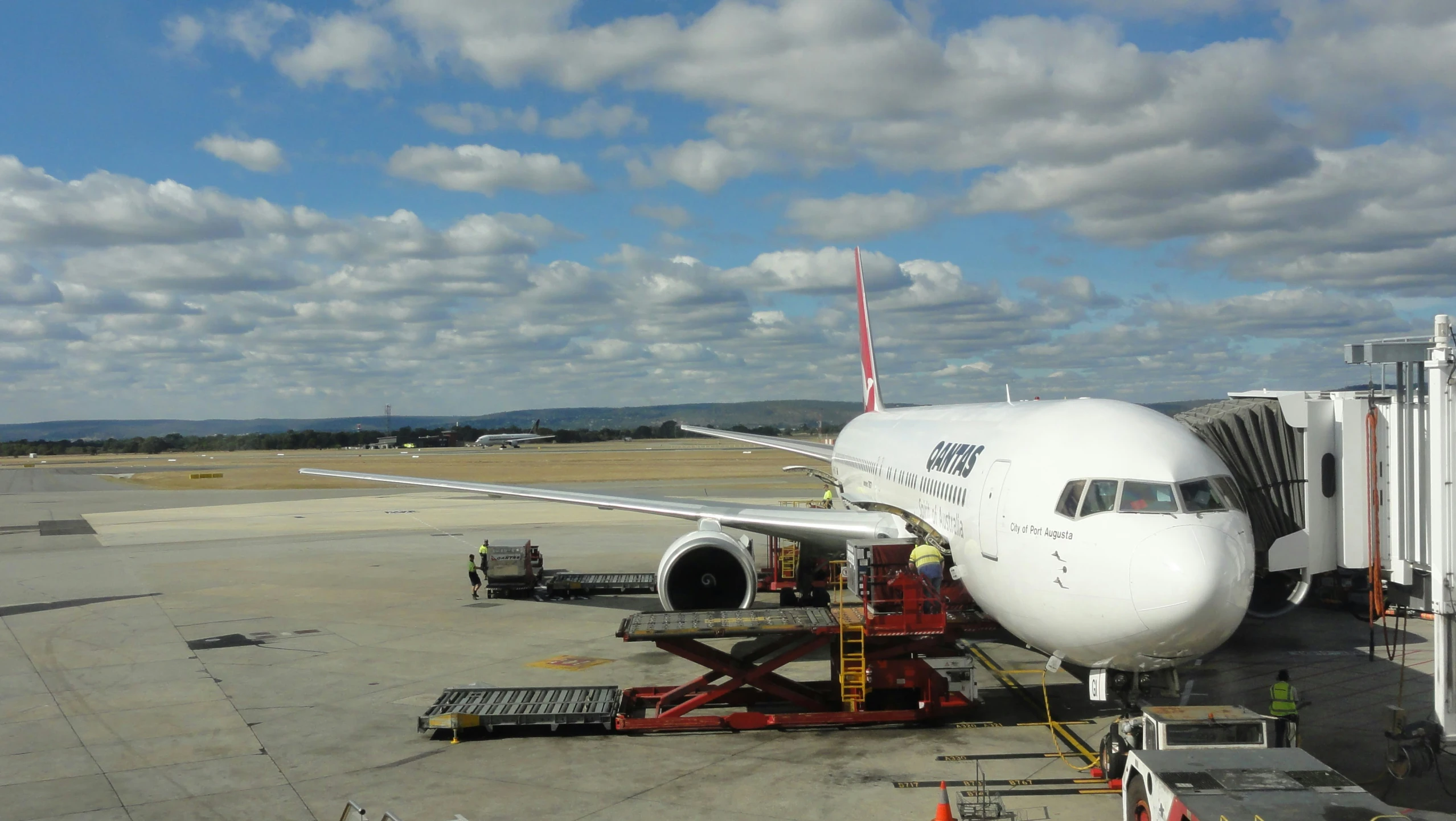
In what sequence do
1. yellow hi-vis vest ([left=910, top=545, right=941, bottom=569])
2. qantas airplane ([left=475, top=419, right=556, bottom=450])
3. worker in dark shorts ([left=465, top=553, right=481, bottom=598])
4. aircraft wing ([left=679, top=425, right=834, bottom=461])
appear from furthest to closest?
qantas airplane ([left=475, top=419, right=556, bottom=450]), aircraft wing ([left=679, top=425, right=834, bottom=461]), worker in dark shorts ([left=465, top=553, right=481, bottom=598]), yellow hi-vis vest ([left=910, top=545, right=941, bottom=569])

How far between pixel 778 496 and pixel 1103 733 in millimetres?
38722

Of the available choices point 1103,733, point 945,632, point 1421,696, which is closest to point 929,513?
point 945,632

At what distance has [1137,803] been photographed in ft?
30.5

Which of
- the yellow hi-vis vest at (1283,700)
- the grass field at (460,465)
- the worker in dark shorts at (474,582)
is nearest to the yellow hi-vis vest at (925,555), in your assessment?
the yellow hi-vis vest at (1283,700)

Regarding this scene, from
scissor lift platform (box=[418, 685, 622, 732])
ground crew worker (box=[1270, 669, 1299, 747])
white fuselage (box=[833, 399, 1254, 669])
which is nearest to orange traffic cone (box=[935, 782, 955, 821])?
white fuselage (box=[833, 399, 1254, 669])

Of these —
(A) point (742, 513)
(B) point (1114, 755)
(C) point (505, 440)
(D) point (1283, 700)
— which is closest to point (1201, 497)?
(B) point (1114, 755)

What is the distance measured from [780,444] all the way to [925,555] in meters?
19.0

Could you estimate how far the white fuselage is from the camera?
924 cm

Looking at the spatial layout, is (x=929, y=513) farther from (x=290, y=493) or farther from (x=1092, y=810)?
(x=290, y=493)

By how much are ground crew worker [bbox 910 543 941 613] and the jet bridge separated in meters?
4.05

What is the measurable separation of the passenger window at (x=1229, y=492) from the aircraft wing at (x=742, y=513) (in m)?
7.86

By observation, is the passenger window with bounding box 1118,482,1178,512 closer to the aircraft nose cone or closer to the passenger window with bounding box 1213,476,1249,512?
the aircraft nose cone

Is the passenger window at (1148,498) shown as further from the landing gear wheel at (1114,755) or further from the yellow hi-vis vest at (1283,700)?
the yellow hi-vis vest at (1283,700)

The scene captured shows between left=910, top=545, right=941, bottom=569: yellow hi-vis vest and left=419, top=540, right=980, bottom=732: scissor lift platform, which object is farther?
left=910, top=545, right=941, bottom=569: yellow hi-vis vest
